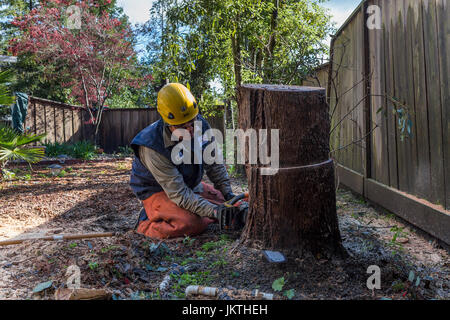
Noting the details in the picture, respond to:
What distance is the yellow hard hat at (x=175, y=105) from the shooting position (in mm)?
3074

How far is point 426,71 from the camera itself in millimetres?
3092

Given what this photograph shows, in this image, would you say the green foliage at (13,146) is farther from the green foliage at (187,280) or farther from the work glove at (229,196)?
the green foliage at (187,280)

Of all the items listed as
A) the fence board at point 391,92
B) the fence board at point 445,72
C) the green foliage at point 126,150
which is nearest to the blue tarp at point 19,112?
the green foliage at point 126,150

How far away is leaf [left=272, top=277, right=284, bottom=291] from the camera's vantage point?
6.66ft

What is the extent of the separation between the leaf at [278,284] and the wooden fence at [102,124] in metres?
12.7

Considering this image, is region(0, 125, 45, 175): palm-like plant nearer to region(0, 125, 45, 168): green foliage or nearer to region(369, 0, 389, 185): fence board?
region(0, 125, 45, 168): green foliage

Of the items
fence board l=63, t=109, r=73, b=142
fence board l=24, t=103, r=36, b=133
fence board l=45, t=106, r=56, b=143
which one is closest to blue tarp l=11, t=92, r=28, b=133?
fence board l=24, t=103, r=36, b=133

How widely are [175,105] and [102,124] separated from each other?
508 inches

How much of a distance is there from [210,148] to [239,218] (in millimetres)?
826

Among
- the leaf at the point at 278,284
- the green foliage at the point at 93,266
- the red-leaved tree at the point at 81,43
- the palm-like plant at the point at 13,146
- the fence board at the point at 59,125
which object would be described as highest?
the red-leaved tree at the point at 81,43

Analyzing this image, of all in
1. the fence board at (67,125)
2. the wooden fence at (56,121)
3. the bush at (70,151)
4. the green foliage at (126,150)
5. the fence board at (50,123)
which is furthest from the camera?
the fence board at (67,125)

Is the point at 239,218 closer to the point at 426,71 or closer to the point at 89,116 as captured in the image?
the point at 426,71

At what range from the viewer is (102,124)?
1516 cm
